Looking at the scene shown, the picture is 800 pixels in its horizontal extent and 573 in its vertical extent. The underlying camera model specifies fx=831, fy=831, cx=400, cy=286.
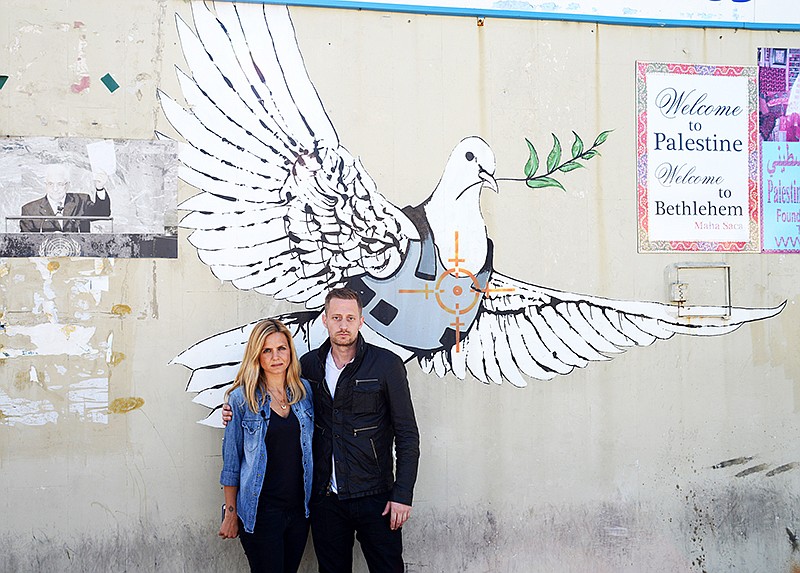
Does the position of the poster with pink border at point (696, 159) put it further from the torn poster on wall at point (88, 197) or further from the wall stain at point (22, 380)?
the wall stain at point (22, 380)

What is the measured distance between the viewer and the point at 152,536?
3949mm

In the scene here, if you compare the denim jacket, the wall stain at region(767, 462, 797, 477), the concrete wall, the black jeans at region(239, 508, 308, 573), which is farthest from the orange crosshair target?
the wall stain at region(767, 462, 797, 477)

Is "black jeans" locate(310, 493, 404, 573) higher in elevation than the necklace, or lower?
lower

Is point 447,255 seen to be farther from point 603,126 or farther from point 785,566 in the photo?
point 785,566

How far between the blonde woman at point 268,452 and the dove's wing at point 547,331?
90 cm

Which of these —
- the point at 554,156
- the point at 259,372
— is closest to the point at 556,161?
the point at 554,156

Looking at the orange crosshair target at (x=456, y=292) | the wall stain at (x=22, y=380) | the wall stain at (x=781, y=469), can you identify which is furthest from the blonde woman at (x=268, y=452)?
the wall stain at (x=781, y=469)

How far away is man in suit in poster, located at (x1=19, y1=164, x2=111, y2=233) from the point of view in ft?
12.8

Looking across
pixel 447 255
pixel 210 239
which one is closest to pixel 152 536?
pixel 210 239

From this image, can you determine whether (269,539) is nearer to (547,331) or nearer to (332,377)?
(332,377)

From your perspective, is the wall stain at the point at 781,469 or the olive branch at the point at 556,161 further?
the wall stain at the point at 781,469

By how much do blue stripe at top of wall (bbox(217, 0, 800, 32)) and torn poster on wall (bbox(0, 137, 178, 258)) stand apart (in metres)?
0.96

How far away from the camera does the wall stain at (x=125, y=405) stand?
394 centimetres

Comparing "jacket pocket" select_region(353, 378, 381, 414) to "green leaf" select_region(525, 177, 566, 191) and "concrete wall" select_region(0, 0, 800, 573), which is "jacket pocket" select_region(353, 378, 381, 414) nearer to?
"concrete wall" select_region(0, 0, 800, 573)
